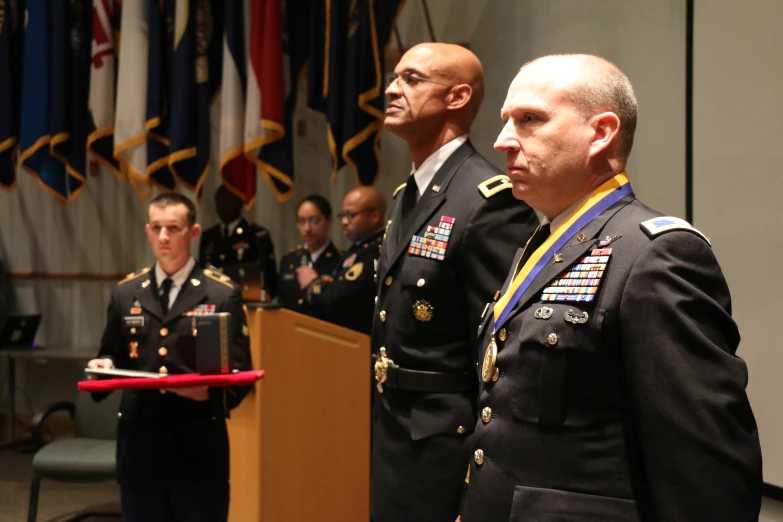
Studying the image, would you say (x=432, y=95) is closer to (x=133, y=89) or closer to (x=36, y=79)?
(x=133, y=89)

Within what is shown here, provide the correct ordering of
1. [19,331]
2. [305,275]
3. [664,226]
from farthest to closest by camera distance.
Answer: [19,331] → [305,275] → [664,226]

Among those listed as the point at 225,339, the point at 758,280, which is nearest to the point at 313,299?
the point at 225,339

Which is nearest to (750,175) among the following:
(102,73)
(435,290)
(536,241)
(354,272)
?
(435,290)

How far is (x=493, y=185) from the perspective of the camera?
190 cm

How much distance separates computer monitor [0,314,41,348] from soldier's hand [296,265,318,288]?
2423mm

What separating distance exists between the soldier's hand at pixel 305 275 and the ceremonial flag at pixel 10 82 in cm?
231

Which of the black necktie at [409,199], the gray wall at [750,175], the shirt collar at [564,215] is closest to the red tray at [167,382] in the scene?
the black necktie at [409,199]

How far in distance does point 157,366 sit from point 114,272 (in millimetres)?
3617

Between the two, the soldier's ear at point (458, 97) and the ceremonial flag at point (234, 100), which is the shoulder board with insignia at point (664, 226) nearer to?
the soldier's ear at point (458, 97)

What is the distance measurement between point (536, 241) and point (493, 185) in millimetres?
607

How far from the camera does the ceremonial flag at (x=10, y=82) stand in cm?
504

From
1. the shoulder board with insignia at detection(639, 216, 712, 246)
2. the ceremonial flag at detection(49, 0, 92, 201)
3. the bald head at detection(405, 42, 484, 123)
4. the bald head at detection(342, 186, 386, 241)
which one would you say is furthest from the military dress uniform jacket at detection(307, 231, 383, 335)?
the ceremonial flag at detection(49, 0, 92, 201)

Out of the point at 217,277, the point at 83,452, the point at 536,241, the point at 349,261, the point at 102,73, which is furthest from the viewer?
the point at 102,73

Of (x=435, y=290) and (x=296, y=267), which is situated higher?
(x=435, y=290)
